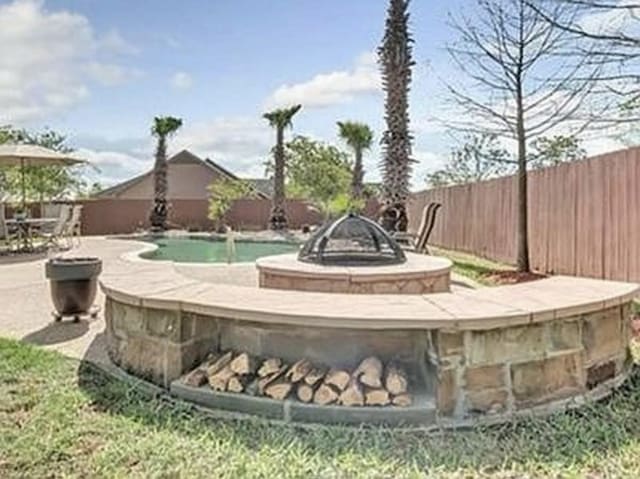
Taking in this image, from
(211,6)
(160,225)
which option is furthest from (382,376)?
(160,225)

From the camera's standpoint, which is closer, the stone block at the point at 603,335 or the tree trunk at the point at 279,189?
the stone block at the point at 603,335

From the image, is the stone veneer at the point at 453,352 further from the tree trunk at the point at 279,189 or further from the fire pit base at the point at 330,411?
the tree trunk at the point at 279,189

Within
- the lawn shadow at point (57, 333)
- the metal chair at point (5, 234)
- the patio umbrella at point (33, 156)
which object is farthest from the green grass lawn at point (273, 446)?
the metal chair at point (5, 234)

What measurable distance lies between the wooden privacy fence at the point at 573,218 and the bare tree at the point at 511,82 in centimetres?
49

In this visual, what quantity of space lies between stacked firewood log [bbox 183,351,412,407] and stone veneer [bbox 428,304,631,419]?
10.8 inches

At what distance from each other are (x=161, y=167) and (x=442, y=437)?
771 inches

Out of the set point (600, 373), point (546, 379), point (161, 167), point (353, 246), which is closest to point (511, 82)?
point (353, 246)

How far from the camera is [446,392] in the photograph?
3584 mm

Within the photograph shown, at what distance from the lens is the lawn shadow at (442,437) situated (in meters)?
3.14

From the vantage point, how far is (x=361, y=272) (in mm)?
5957

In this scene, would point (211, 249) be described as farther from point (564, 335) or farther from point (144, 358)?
point (564, 335)

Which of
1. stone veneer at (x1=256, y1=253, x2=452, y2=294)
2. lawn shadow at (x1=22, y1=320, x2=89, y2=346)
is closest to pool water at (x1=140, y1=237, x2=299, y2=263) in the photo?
lawn shadow at (x1=22, y1=320, x2=89, y2=346)

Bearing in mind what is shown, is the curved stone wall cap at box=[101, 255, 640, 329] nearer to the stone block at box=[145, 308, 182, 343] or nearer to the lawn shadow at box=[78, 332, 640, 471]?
the stone block at box=[145, 308, 182, 343]

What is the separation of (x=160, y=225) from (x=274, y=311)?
18938 millimetres
